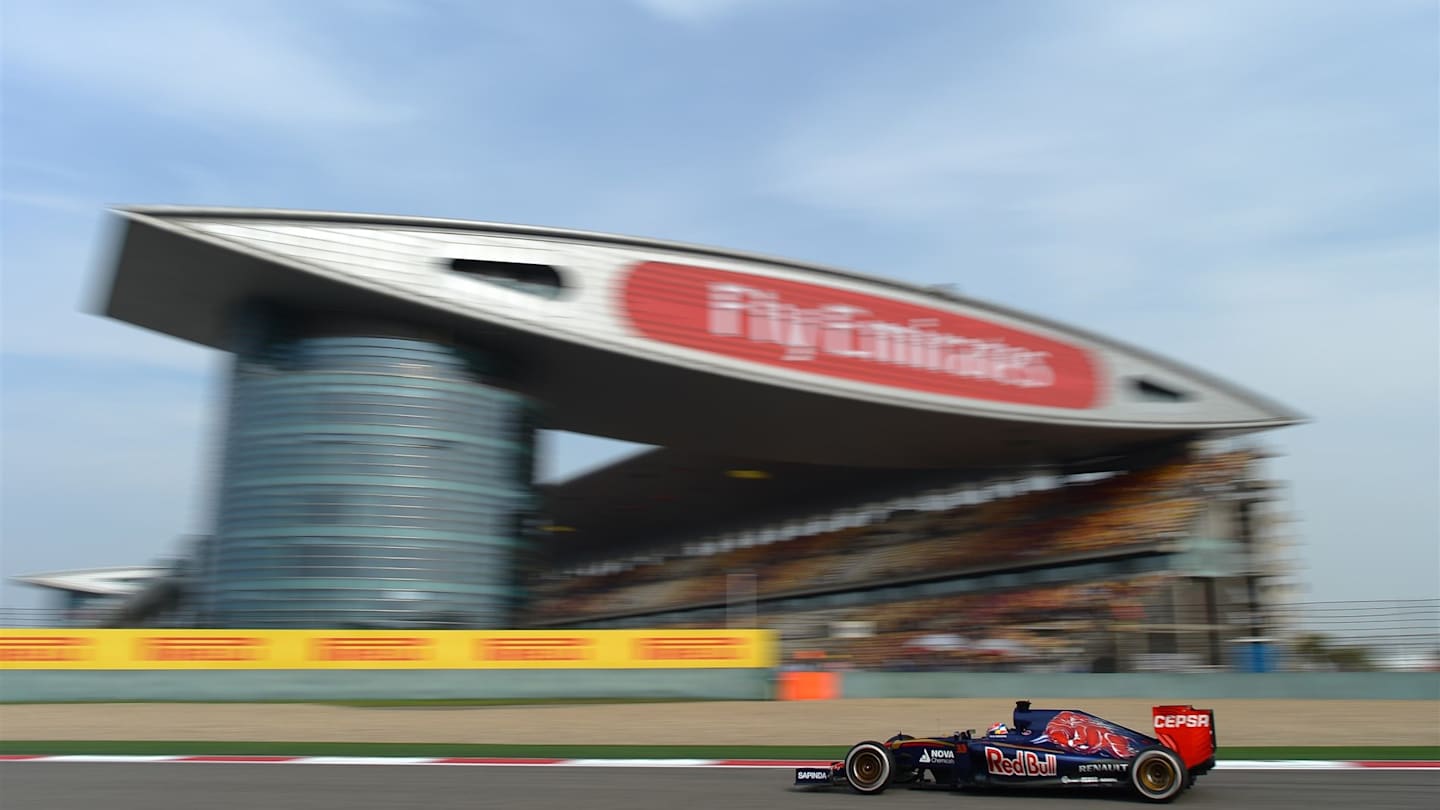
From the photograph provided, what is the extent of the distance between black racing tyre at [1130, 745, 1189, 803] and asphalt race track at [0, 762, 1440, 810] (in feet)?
0.43

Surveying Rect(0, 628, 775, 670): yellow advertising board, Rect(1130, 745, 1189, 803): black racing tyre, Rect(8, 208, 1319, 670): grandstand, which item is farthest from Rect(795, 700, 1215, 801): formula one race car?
Rect(8, 208, 1319, 670): grandstand

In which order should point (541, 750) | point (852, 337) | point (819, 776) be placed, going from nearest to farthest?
point (819, 776) < point (541, 750) < point (852, 337)

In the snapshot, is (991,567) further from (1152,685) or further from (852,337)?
(1152,685)

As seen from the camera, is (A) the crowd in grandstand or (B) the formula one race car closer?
(B) the formula one race car

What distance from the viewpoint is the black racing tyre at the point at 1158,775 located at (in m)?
9.41

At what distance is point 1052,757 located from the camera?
9.91 m

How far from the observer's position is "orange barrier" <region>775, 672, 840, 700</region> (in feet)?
73.4

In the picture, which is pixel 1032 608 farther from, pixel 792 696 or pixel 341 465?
pixel 341 465

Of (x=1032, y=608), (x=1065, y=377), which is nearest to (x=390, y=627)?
(x=1032, y=608)

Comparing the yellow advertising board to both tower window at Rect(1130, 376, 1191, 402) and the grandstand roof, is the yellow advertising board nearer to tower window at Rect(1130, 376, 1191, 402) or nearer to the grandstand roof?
the grandstand roof

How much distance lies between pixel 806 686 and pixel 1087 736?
12972mm

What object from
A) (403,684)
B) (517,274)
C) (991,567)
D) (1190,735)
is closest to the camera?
(1190,735)

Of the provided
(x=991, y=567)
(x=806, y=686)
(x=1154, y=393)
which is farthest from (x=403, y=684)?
(x=1154, y=393)

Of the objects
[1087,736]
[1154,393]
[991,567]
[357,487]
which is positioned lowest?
[1087,736]
